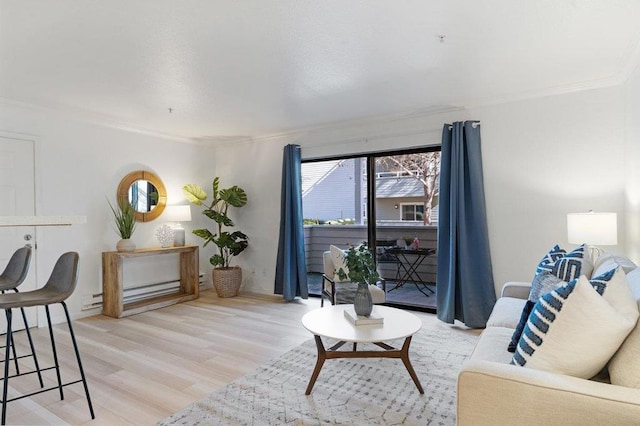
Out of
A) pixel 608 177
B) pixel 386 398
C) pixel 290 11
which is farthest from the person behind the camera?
pixel 608 177

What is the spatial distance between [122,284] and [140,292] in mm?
537

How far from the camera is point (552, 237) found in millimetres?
3580

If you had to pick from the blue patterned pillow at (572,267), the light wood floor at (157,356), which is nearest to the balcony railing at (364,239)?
the light wood floor at (157,356)

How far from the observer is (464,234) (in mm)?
3850

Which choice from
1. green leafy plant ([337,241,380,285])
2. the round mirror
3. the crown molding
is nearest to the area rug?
green leafy plant ([337,241,380,285])

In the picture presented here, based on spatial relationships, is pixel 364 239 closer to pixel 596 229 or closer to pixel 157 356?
pixel 596 229

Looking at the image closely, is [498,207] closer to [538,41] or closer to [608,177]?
[608,177]

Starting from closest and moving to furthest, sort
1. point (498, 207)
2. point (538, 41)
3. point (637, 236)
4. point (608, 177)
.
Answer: point (538, 41), point (637, 236), point (608, 177), point (498, 207)

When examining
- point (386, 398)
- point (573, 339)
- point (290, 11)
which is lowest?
point (386, 398)

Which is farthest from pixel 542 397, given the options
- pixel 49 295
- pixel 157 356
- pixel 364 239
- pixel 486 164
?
pixel 364 239

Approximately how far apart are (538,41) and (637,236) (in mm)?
1725

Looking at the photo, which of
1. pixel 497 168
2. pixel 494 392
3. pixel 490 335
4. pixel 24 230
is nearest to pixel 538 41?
→ pixel 497 168

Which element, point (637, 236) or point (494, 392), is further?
point (637, 236)

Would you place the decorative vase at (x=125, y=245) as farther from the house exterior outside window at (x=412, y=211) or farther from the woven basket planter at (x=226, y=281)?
the house exterior outside window at (x=412, y=211)
